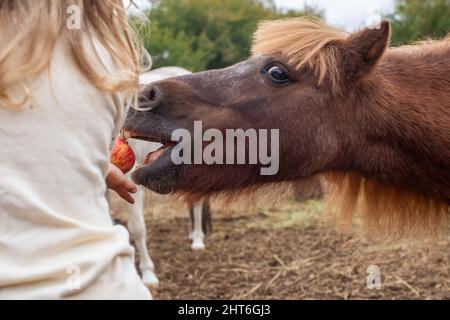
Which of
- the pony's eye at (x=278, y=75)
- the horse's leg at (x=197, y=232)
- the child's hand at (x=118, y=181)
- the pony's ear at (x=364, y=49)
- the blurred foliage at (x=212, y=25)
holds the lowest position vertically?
the horse's leg at (x=197, y=232)

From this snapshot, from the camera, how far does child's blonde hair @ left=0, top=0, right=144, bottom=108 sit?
1.51 m

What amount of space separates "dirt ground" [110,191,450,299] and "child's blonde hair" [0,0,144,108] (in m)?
2.64

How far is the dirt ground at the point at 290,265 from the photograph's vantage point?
5371 millimetres

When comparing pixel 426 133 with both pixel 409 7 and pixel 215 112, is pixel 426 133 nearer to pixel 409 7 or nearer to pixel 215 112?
pixel 215 112

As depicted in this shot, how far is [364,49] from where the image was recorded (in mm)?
3023

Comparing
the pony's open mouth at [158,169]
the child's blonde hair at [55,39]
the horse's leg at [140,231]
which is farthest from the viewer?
the horse's leg at [140,231]

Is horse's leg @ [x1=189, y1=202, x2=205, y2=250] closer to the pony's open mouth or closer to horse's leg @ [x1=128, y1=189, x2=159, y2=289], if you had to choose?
horse's leg @ [x1=128, y1=189, x2=159, y2=289]

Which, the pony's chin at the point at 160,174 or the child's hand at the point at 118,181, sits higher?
the child's hand at the point at 118,181

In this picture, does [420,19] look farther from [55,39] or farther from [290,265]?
[55,39]

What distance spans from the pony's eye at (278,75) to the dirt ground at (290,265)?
1252 millimetres

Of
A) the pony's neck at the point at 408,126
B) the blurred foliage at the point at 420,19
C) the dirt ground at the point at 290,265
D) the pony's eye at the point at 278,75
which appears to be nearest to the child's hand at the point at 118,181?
the pony's eye at the point at 278,75

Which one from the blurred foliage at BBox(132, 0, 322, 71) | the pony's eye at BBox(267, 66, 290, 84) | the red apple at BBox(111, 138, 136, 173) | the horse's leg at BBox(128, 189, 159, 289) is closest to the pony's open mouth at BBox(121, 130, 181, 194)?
the red apple at BBox(111, 138, 136, 173)

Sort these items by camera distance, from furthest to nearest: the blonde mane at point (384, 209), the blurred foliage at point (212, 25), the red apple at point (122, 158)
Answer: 1. the blurred foliage at point (212, 25)
2. the blonde mane at point (384, 209)
3. the red apple at point (122, 158)

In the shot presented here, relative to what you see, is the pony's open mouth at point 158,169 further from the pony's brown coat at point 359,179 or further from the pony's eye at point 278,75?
the pony's brown coat at point 359,179
